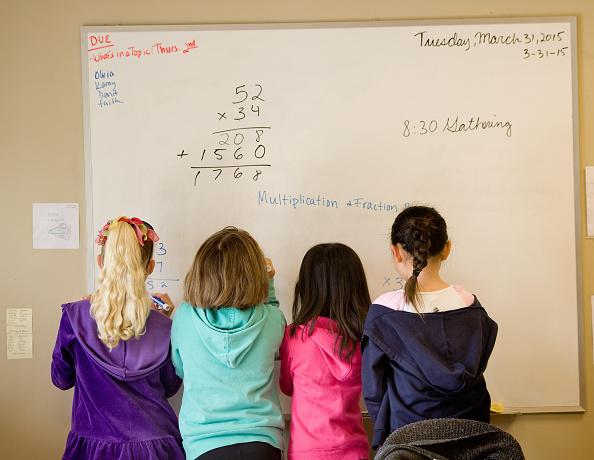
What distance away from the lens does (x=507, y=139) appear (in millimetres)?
2154

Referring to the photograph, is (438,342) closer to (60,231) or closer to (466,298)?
(466,298)

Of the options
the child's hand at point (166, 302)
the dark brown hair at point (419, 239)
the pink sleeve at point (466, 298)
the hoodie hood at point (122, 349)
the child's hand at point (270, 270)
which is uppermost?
the dark brown hair at point (419, 239)

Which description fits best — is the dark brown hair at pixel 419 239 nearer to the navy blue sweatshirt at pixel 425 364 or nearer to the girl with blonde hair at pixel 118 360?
the navy blue sweatshirt at pixel 425 364

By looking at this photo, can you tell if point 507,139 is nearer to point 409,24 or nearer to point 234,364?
point 409,24

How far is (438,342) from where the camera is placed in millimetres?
1469

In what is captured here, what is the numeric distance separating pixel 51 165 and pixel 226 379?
1231mm

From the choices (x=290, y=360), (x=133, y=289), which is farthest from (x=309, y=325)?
(x=133, y=289)

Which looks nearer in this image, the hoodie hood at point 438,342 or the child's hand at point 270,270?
the hoodie hood at point 438,342

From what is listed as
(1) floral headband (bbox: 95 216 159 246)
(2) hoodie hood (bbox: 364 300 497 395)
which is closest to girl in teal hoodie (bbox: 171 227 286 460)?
(1) floral headband (bbox: 95 216 159 246)

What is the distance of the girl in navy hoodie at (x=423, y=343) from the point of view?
1.46 metres

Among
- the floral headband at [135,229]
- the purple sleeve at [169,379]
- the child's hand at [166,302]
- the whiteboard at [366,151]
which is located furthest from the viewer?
the whiteboard at [366,151]

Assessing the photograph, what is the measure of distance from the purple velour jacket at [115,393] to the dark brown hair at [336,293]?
508 mm

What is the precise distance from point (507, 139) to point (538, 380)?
1.01 metres

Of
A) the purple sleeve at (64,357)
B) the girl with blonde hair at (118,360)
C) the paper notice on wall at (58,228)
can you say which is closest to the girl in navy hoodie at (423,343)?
the girl with blonde hair at (118,360)
